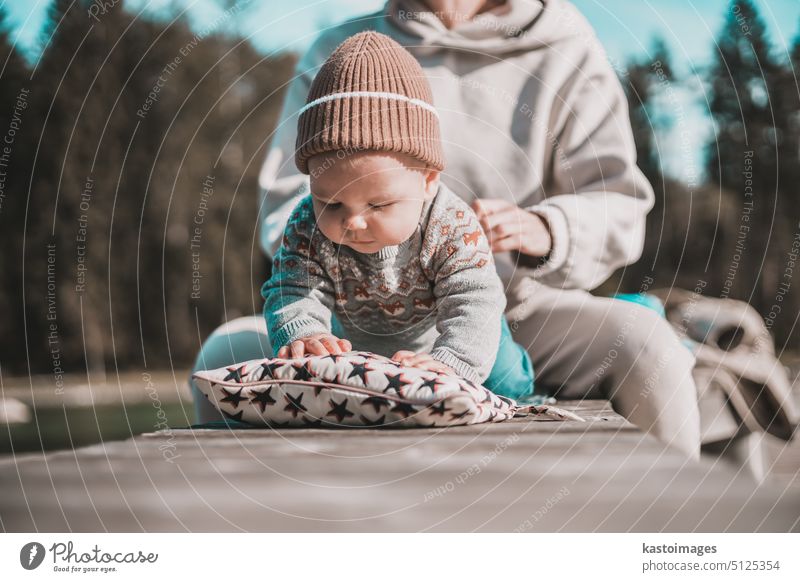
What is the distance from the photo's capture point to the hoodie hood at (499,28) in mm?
1794

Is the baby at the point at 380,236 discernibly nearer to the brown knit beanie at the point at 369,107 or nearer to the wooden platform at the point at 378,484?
the brown knit beanie at the point at 369,107

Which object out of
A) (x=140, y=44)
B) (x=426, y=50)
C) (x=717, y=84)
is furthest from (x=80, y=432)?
(x=426, y=50)

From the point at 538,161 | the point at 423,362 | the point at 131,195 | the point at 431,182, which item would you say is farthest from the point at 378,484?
the point at 131,195

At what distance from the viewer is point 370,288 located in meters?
1.36

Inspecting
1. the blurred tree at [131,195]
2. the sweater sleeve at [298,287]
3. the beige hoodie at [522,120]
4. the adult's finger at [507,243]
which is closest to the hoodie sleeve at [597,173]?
the beige hoodie at [522,120]

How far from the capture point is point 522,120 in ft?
5.85

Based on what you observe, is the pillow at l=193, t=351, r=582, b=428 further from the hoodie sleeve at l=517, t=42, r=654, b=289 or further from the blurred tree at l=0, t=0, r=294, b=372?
the blurred tree at l=0, t=0, r=294, b=372

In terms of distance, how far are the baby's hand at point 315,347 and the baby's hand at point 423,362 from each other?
9cm

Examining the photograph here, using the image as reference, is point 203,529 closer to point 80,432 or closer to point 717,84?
point 717,84

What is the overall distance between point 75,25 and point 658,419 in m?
6.08

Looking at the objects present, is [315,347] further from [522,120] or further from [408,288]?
[522,120]

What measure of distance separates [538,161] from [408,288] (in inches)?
21.7
